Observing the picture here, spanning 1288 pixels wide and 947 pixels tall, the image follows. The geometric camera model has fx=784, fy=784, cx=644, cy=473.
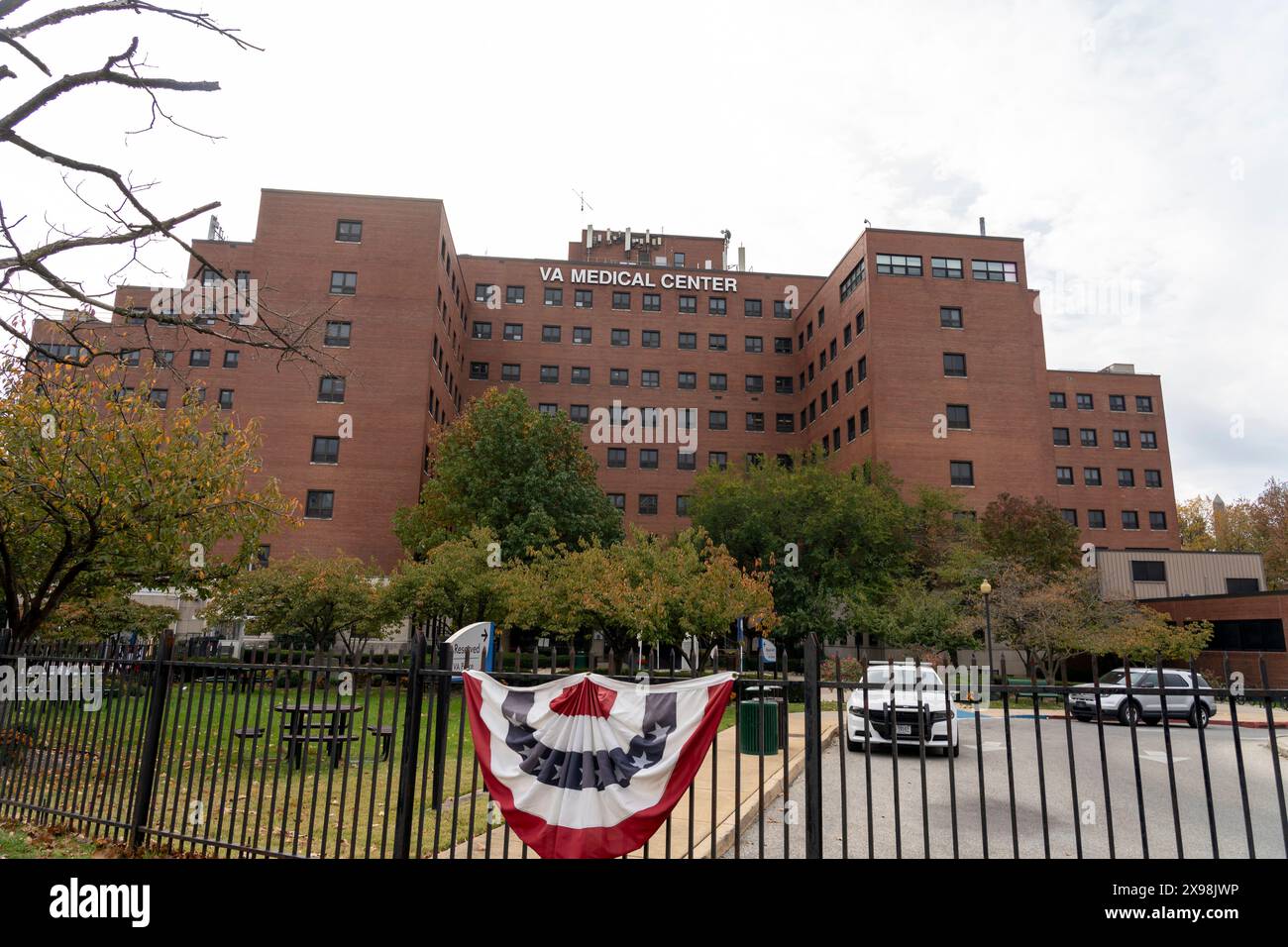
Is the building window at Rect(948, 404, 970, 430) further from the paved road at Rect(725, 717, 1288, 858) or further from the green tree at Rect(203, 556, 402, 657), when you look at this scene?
the green tree at Rect(203, 556, 402, 657)

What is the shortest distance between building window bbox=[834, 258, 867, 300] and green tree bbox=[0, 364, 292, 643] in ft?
136

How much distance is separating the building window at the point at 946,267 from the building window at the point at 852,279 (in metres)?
4.15

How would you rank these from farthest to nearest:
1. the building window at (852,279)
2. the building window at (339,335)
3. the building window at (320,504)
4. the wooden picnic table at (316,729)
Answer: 1. the building window at (852,279)
2. the building window at (339,335)
3. the building window at (320,504)
4. the wooden picnic table at (316,729)

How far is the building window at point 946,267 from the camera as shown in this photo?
48.1 metres

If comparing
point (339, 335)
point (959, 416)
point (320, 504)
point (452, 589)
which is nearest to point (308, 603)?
point (452, 589)

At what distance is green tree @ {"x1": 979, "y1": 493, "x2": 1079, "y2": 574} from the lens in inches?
1400

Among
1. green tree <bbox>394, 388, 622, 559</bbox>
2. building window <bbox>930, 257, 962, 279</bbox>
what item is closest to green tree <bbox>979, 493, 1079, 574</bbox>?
building window <bbox>930, 257, 962, 279</bbox>

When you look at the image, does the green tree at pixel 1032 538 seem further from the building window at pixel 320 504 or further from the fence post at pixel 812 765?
the building window at pixel 320 504

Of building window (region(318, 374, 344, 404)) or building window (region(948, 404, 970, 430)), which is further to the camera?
building window (region(948, 404, 970, 430))

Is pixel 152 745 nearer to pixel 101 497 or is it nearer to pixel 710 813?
Result: pixel 710 813

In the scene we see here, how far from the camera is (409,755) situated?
595 centimetres

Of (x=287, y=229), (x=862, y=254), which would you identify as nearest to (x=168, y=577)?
(x=287, y=229)

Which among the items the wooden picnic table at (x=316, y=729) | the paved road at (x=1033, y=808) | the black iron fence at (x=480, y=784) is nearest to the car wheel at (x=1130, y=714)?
the black iron fence at (x=480, y=784)
